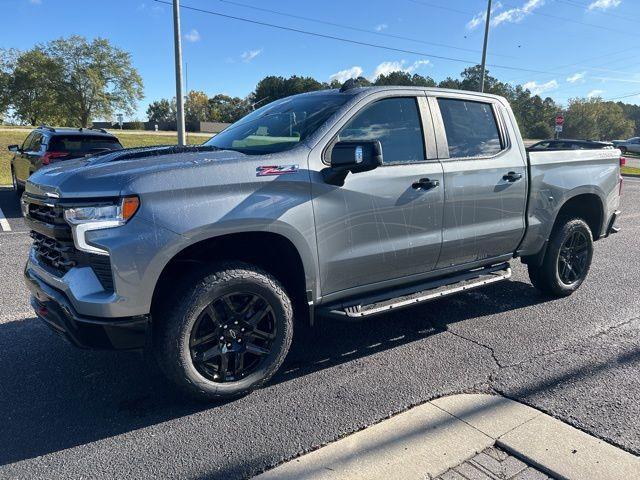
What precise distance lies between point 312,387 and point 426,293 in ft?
3.95

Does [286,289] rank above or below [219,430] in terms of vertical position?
above

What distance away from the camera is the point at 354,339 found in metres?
4.25

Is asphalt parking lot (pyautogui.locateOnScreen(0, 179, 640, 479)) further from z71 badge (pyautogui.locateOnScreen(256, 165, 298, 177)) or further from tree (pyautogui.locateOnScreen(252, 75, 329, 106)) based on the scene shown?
tree (pyautogui.locateOnScreen(252, 75, 329, 106))

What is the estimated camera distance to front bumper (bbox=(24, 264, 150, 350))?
2.76 m

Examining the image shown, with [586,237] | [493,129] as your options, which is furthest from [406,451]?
[586,237]

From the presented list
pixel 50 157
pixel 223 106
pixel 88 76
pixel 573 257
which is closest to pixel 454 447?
pixel 573 257

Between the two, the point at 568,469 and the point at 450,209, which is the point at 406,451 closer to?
the point at 568,469

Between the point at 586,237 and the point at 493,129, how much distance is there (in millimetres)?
1710

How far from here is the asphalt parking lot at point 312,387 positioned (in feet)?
8.89

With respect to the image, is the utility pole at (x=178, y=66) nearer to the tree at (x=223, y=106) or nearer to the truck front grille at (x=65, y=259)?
the truck front grille at (x=65, y=259)

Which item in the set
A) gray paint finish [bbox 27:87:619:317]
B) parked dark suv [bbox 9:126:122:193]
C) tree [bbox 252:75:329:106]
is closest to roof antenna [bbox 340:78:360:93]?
gray paint finish [bbox 27:87:619:317]

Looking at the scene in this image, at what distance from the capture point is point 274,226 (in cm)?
312

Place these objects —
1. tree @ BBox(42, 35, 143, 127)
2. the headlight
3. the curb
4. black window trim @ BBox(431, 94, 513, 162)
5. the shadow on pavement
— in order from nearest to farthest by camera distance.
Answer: the curb → the headlight → the shadow on pavement → black window trim @ BBox(431, 94, 513, 162) → tree @ BBox(42, 35, 143, 127)

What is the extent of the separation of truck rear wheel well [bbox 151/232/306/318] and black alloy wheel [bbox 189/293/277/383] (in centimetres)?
28
